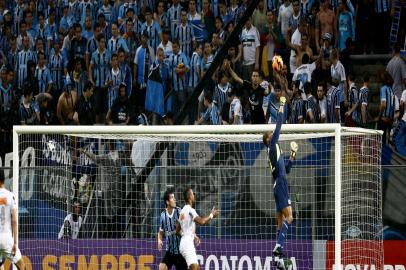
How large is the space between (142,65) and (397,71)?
18.1 ft

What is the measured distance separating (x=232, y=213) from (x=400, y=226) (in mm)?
2820

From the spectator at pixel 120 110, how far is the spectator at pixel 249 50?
8.09 feet

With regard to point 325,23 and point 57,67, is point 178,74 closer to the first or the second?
point 325,23

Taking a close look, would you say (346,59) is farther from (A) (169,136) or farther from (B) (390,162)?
(A) (169,136)

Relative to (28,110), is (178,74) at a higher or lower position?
higher

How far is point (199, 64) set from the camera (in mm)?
25656

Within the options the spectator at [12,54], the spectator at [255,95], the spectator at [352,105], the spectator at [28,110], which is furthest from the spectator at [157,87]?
the spectator at [12,54]

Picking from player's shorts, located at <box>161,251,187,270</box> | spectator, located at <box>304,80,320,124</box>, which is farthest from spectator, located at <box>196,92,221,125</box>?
player's shorts, located at <box>161,251,187,270</box>

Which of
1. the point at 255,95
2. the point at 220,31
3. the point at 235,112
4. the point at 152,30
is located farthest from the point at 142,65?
the point at 255,95

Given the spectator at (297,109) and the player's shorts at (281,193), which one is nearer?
the player's shorts at (281,193)

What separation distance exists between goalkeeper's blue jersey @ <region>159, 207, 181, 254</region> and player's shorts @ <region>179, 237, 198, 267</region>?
15cm

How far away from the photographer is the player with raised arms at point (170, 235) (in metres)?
20.1

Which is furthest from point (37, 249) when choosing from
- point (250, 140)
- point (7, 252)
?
point (250, 140)

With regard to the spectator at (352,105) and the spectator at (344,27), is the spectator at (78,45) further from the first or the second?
the spectator at (352,105)
